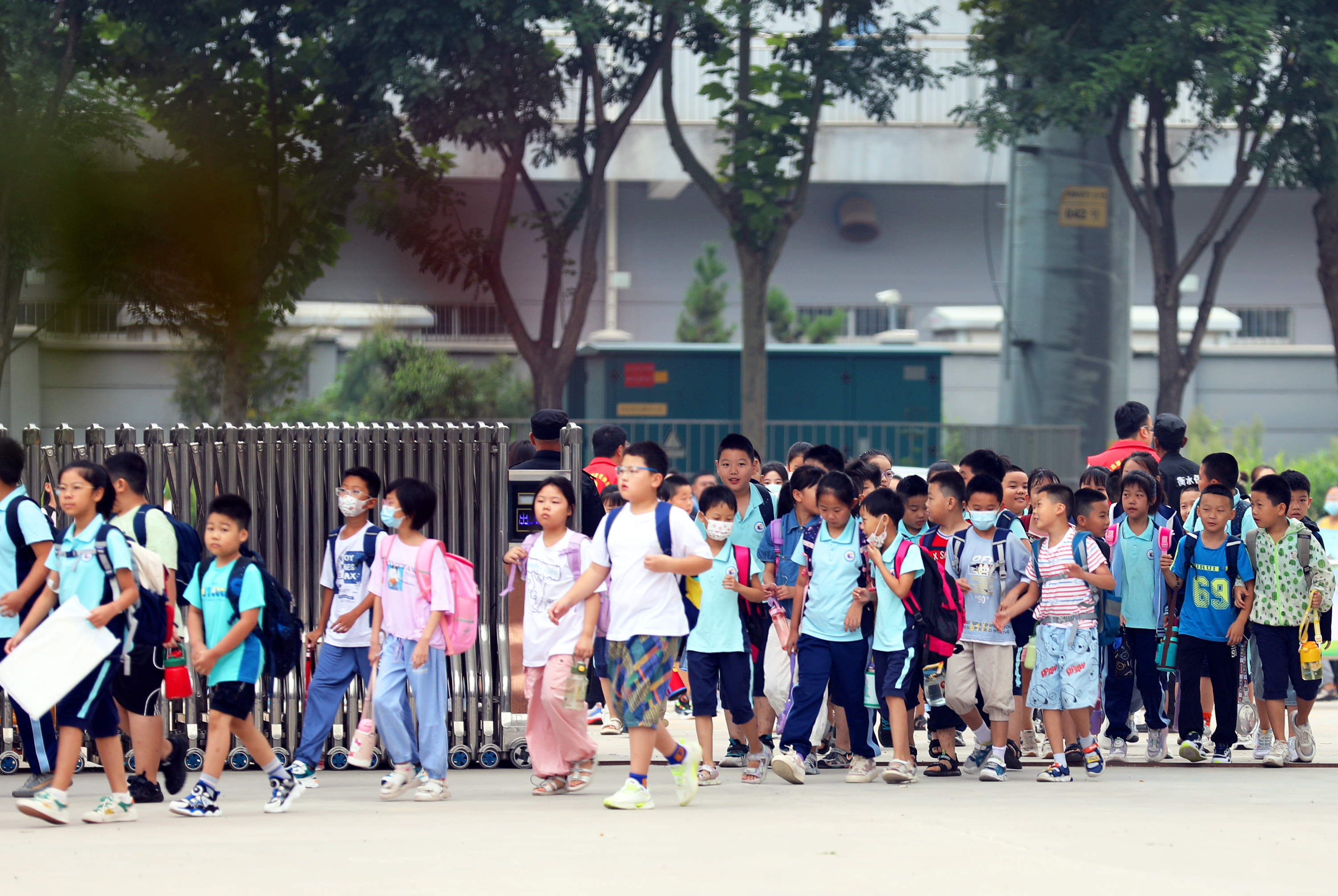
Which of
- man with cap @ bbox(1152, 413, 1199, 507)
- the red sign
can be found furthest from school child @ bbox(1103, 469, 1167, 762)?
the red sign

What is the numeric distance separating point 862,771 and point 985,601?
41.2 inches

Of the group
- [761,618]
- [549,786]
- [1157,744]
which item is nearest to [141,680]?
[549,786]

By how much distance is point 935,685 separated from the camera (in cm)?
798

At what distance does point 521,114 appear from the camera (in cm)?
1894

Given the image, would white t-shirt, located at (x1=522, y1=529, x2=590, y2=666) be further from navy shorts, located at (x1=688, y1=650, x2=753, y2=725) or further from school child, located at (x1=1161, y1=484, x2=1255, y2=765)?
school child, located at (x1=1161, y1=484, x2=1255, y2=765)

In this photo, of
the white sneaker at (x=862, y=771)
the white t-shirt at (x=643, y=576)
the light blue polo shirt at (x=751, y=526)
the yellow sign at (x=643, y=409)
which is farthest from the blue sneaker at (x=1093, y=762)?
the yellow sign at (x=643, y=409)

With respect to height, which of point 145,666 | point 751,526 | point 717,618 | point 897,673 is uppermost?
point 751,526

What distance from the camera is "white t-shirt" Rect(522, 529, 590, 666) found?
7363 mm

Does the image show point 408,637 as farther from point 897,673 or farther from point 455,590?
point 897,673

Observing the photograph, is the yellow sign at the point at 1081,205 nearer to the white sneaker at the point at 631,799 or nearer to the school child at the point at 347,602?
the school child at the point at 347,602

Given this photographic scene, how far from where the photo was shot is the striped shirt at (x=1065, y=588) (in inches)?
322

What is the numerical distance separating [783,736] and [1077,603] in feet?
5.46

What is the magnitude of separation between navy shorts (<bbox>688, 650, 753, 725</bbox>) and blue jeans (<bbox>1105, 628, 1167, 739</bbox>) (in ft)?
7.40

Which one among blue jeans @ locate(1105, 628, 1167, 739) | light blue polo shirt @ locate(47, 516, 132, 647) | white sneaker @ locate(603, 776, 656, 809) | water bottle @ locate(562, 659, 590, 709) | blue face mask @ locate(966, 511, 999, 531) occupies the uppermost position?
blue face mask @ locate(966, 511, 999, 531)
